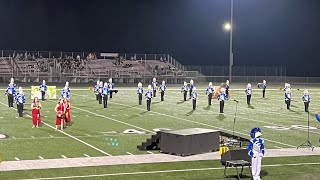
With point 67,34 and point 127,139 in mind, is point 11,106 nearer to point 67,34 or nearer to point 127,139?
point 127,139

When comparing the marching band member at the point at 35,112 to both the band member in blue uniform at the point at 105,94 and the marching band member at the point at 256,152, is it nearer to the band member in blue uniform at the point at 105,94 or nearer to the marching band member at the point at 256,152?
the band member in blue uniform at the point at 105,94

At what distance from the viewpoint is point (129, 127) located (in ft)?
74.4

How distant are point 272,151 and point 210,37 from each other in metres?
51.1

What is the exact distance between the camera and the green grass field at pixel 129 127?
48.1 feet

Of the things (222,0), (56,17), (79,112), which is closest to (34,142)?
(79,112)

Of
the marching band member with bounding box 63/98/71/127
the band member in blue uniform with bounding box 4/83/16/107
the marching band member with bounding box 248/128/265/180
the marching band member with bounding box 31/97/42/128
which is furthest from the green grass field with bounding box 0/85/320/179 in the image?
the marching band member with bounding box 248/128/265/180

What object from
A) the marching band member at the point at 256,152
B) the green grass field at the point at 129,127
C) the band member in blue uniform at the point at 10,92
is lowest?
the green grass field at the point at 129,127

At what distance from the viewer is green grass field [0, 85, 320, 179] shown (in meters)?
14.6

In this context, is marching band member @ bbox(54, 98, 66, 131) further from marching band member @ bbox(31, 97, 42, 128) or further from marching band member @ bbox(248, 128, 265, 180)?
marching band member @ bbox(248, 128, 265, 180)

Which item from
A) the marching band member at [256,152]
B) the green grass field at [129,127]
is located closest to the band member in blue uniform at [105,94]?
the green grass field at [129,127]

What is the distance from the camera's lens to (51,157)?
15.5 meters

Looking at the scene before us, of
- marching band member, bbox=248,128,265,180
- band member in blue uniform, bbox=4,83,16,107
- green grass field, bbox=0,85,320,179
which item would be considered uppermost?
band member in blue uniform, bbox=4,83,16,107

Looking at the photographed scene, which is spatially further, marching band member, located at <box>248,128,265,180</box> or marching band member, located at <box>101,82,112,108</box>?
marching band member, located at <box>101,82,112,108</box>

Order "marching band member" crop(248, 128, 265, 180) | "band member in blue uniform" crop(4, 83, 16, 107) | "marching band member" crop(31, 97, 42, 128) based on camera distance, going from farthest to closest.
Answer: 1. "band member in blue uniform" crop(4, 83, 16, 107)
2. "marching band member" crop(31, 97, 42, 128)
3. "marching band member" crop(248, 128, 265, 180)
